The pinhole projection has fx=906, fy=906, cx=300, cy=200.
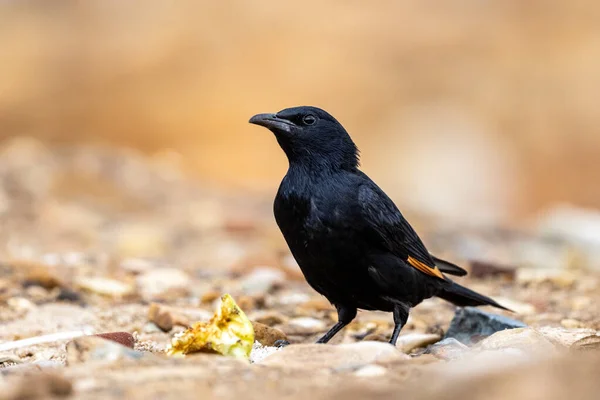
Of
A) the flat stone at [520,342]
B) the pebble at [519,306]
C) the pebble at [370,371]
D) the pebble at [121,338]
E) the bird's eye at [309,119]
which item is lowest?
the pebble at [121,338]

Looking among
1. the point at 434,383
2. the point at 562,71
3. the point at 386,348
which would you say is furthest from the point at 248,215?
the point at 562,71

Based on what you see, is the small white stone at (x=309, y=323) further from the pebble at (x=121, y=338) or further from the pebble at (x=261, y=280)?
the pebble at (x=121, y=338)

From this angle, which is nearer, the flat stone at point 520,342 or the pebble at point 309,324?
the flat stone at point 520,342

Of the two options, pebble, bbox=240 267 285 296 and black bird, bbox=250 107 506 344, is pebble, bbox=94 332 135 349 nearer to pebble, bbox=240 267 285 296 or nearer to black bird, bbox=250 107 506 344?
black bird, bbox=250 107 506 344

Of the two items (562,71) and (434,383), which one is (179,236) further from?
(562,71)

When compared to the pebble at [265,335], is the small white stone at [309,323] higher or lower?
higher

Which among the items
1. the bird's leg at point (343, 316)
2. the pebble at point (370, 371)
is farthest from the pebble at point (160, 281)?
the pebble at point (370, 371)
